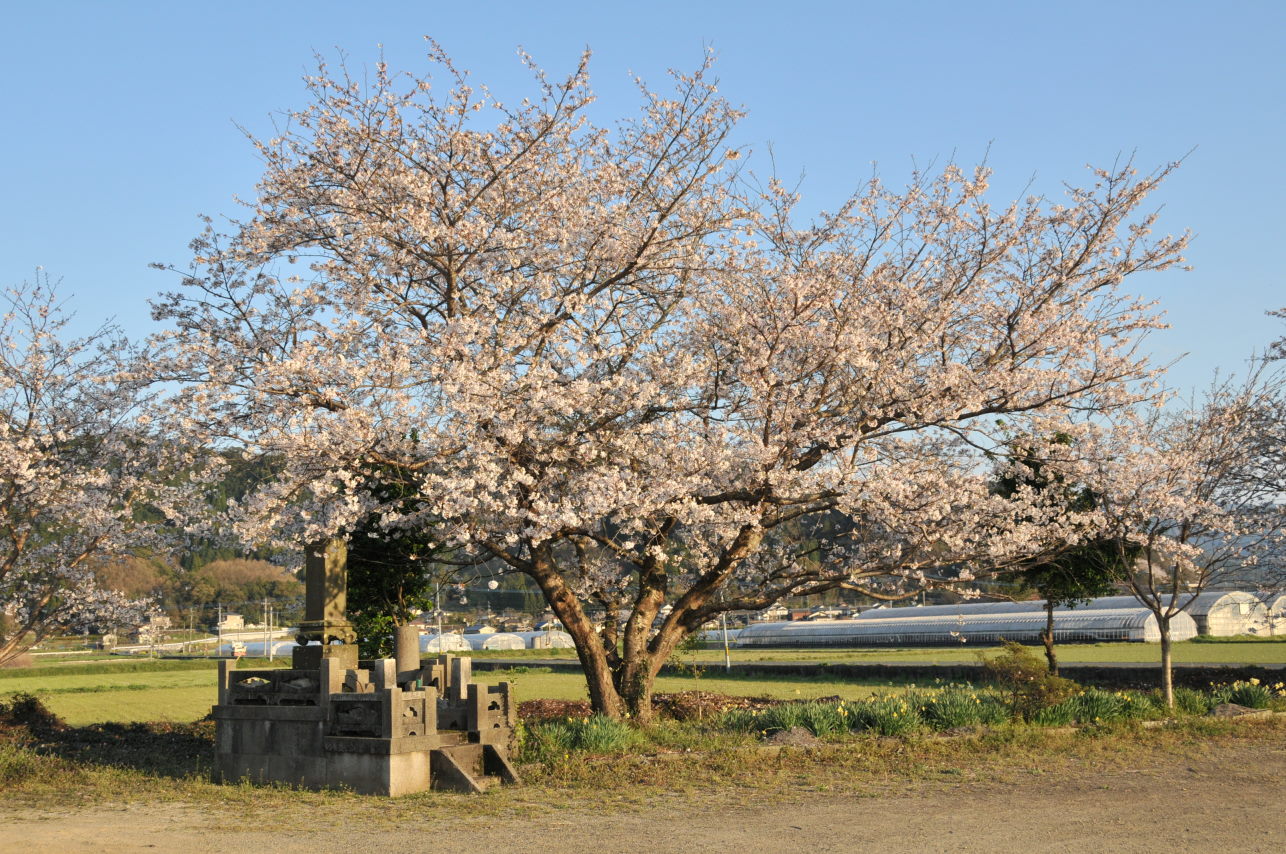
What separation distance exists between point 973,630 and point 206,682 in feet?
132

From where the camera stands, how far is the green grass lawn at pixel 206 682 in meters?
27.5

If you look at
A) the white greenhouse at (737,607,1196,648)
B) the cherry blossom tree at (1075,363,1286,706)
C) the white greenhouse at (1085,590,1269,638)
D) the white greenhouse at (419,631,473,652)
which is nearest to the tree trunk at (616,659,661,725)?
the cherry blossom tree at (1075,363,1286,706)

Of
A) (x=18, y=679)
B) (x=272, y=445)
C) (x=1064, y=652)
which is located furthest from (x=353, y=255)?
(x=18, y=679)

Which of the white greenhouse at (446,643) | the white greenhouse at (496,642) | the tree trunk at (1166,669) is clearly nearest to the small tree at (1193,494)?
the tree trunk at (1166,669)

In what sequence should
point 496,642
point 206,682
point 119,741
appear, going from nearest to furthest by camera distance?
point 119,741, point 206,682, point 496,642

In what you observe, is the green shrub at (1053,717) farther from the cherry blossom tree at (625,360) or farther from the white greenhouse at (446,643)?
the white greenhouse at (446,643)

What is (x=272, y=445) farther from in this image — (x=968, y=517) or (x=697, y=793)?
(x=968, y=517)

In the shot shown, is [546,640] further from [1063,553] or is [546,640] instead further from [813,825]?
[813,825]

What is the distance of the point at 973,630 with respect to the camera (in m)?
59.6

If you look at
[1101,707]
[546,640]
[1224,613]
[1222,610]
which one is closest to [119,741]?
[1101,707]

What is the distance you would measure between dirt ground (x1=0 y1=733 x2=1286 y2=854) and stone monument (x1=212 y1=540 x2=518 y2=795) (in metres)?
1.28

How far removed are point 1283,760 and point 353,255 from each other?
1467cm

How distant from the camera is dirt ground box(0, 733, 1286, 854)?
30.1 feet

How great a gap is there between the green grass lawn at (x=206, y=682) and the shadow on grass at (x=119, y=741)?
12.9 ft
